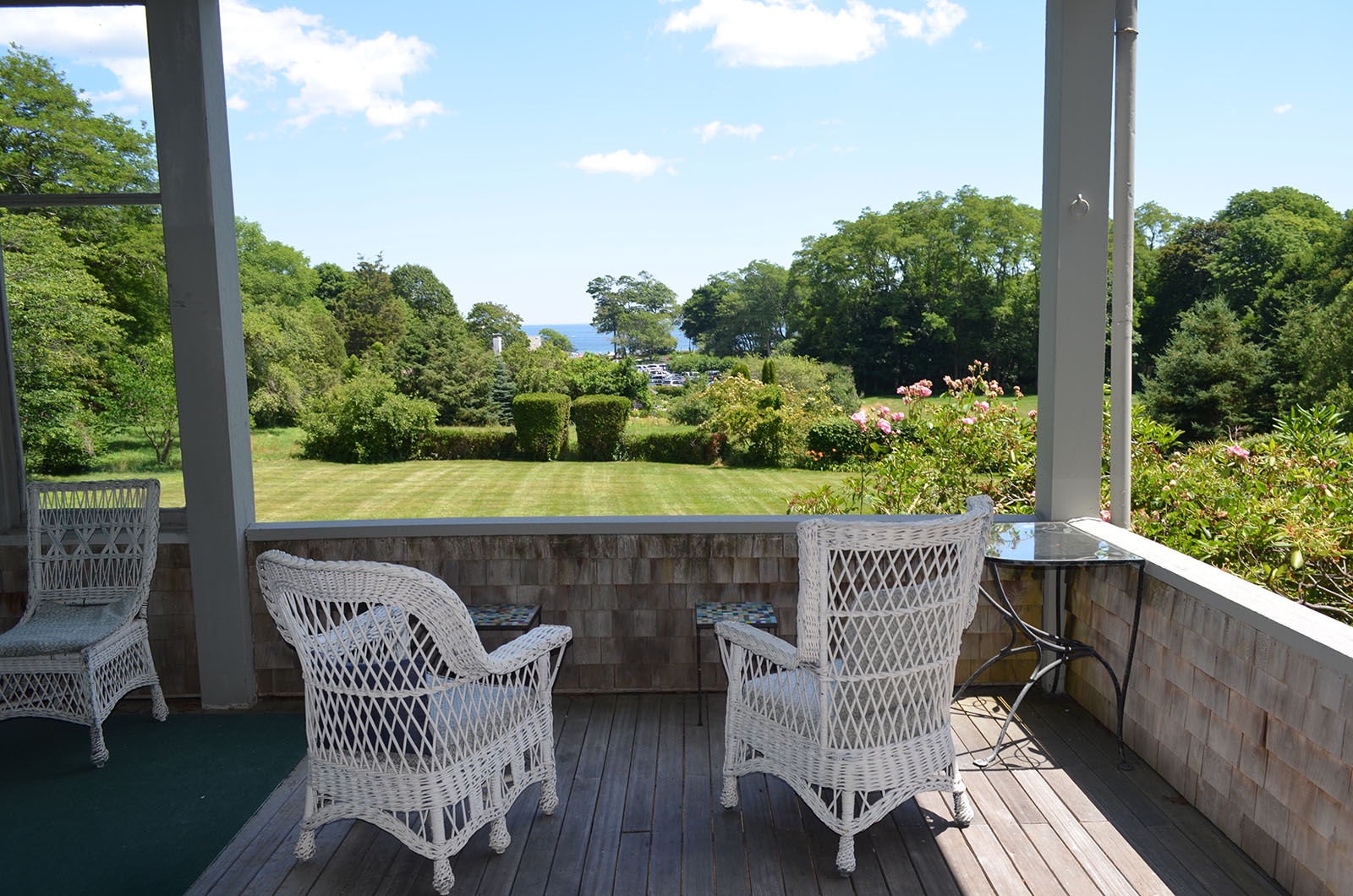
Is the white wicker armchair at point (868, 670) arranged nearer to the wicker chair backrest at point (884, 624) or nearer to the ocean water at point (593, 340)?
the wicker chair backrest at point (884, 624)

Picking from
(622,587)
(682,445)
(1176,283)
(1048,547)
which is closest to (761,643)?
(1048,547)

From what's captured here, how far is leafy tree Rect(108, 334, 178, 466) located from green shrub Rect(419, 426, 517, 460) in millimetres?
6519

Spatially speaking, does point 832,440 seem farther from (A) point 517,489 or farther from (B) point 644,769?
(B) point 644,769

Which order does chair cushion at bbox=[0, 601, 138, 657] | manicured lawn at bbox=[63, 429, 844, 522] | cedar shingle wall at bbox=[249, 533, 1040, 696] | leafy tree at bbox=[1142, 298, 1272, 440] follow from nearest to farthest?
1. chair cushion at bbox=[0, 601, 138, 657]
2. cedar shingle wall at bbox=[249, 533, 1040, 696]
3. manicured lawn at bbox=[63, 429, 844, 522]
4. leafy tree at bbox=[1142, 298, 1272, 440]

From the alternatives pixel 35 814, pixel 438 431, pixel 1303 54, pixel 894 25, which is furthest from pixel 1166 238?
pixel 35 814

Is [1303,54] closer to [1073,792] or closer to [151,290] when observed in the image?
[1073,792]

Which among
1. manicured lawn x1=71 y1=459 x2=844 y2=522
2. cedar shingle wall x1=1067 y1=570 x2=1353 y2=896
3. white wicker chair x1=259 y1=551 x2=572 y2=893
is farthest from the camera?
manicured lawn x1=71 y1=459 x2=844 y2=522

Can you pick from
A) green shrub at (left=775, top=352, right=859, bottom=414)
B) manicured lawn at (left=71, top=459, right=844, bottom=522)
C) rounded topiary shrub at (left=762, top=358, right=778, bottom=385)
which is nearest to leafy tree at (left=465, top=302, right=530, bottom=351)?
manicured lawn at (left=71, top=459, right=844, bottom=522)

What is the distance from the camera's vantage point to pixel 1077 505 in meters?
→ 3.77

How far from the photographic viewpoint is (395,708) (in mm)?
2303

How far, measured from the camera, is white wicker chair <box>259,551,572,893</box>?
2.23 m

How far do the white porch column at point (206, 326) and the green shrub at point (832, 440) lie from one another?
15.5 ft

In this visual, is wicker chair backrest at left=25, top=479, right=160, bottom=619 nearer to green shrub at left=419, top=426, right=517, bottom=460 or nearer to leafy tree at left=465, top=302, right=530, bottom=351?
green shrub at left=419, top=426, right=517, bottom=460

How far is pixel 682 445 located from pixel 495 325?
13.5ft
